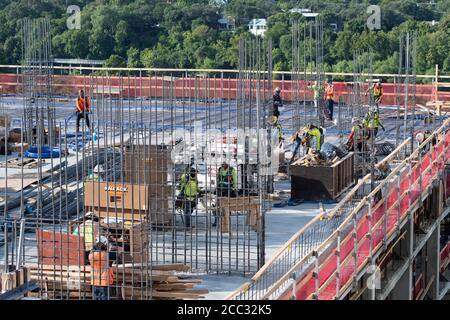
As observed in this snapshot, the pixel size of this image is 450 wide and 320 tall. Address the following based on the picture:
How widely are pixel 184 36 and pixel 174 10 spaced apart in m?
4.82

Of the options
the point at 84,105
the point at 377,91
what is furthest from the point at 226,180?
the point at 377,91

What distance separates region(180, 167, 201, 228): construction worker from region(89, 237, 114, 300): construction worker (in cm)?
322

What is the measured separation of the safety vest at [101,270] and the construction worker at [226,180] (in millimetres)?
3924

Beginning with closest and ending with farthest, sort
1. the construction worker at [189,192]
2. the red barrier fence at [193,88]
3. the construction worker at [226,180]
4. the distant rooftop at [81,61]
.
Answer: the construction worker at [189,192]
the construction worker at [226,180]
the red barrier fence at [193,88]
the distant rooftop at [81,61]

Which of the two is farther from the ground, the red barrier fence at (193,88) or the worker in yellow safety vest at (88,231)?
the red barrier fence at (193,88)

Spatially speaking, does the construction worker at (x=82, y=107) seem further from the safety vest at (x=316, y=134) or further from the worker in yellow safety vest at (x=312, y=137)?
the safety vest at (x=316, y=134)

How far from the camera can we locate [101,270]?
55.6 feet

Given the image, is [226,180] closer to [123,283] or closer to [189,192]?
[189,192]

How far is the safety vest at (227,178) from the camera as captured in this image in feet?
68.7

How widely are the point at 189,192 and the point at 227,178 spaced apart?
1.17 m

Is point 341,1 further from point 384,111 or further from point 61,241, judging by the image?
point 61,241

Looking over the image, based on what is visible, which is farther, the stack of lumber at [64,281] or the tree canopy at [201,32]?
the tree canopy at [201,32]

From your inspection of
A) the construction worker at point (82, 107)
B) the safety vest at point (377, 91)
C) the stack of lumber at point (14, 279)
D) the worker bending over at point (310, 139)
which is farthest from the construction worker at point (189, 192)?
the safety vest at point (377, 91)

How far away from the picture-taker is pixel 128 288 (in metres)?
17.0
